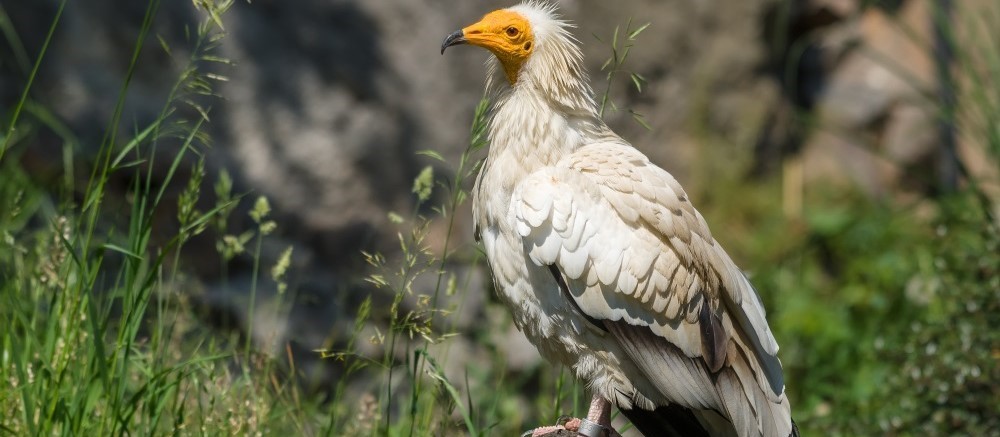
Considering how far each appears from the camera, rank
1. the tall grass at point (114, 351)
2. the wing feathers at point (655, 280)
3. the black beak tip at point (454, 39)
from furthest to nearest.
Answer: the black beak tip at point (454, 39), the wing feathers at point (655, 280), the tall grass at point (114, 351)

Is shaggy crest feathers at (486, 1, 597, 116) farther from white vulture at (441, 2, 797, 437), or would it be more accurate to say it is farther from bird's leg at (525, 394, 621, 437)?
bird's leg at (525, 394, 621, 437)

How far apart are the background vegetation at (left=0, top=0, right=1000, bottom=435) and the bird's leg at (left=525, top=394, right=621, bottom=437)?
0.25 ft

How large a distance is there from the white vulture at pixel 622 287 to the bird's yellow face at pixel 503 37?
65 millimetres

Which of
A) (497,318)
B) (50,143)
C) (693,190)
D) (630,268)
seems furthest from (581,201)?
(693,190)

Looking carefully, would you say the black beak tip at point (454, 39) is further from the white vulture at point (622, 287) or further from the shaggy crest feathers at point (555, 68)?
the shaggy crest feathers at point (555, 68)

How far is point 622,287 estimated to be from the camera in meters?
2.94

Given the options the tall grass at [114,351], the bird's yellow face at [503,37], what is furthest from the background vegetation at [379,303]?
the bird's yellow face at [503,37]

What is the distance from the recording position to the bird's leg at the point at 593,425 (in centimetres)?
294

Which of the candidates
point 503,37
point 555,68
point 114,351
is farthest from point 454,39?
point 114,351

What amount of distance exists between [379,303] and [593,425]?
9.08 ft

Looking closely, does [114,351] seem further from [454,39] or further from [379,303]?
[379,303]

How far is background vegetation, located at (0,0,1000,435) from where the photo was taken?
275 centimetres

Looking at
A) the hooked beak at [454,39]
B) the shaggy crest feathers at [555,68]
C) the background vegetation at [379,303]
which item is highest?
the hooked beak at [454,39]

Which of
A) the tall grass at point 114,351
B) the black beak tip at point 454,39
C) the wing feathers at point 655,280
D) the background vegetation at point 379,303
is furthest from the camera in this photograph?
the black beak tip at point 454,39
